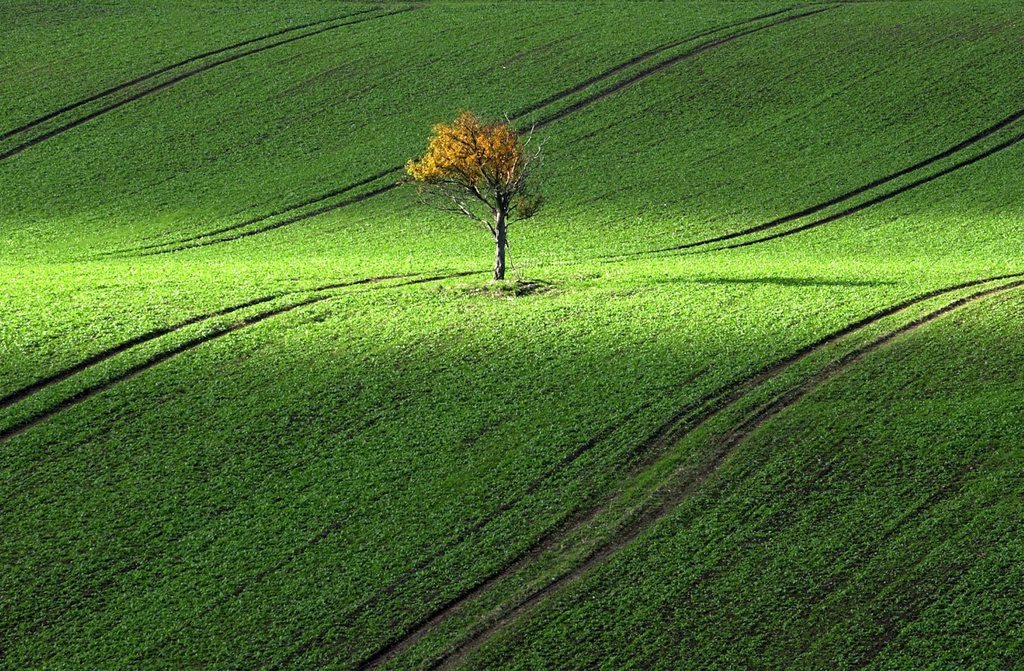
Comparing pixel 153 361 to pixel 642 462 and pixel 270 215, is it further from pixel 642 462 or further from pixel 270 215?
pixel 270 215

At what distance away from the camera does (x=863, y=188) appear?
190 feet

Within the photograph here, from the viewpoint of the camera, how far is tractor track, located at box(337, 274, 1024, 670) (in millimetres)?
25156

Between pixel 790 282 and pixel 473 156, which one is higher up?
pixel 473 156

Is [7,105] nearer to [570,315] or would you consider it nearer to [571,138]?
[571,138]

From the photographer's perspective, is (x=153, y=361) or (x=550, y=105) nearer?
(x=153, y=361)

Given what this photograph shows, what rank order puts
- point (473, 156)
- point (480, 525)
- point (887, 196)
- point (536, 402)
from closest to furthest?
point (480, 525) < point (536, 402) < point (473, 156) < point (887, 196)

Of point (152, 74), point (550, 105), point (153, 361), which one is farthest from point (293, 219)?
point (152, 74)

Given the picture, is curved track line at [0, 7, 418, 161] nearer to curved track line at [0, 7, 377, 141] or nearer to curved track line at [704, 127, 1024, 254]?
curved track line at [0, 7, 377, 141]

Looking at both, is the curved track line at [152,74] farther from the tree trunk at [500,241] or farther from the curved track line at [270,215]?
the tree trunk at [500,241]

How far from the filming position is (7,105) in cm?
7344

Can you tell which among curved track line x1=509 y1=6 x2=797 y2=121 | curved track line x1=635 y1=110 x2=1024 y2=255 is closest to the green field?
curved track line x1=635 y1=110 x2=1024 y2=255

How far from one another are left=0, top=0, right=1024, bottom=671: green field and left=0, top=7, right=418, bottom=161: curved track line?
3.92 ft

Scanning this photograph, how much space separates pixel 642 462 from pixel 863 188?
3343 cm

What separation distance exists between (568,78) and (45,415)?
1923 inches
